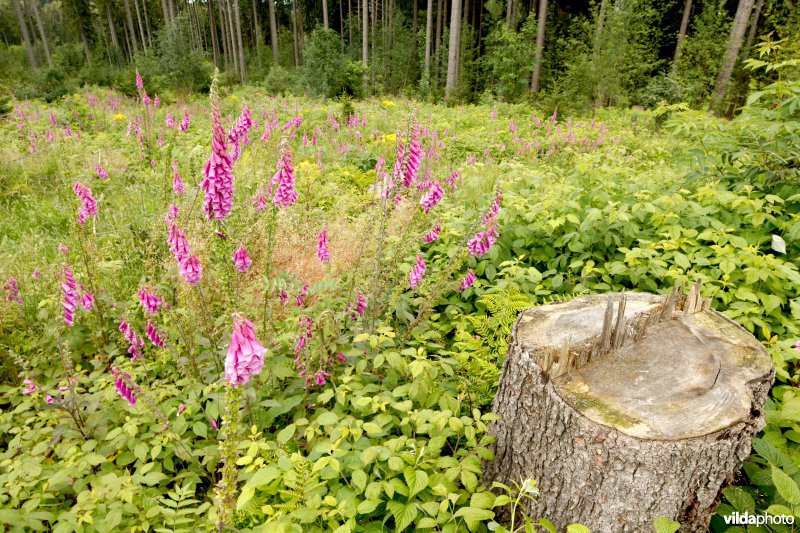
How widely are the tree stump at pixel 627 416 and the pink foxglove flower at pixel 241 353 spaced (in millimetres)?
1020

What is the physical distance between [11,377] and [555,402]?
3587 millimetres

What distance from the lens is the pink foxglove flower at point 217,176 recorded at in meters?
1.93

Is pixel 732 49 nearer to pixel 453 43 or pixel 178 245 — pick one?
pixel 453 43

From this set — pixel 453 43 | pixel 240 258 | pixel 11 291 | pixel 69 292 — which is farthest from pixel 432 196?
pixel 453 43

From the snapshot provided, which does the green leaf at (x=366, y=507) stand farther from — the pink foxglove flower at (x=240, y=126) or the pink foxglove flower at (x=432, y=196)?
the pink foxglove flower at (x=240, y=126)

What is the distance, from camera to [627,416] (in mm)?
1525

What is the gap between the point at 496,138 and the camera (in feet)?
29.7

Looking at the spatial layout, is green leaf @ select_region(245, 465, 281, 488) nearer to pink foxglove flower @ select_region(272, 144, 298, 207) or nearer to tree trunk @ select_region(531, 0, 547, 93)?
pink foxglove flower @ select_region(272, 144, 298, 207)

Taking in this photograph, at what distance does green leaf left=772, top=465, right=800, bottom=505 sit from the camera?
1.31m

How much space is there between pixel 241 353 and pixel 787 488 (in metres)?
1.76

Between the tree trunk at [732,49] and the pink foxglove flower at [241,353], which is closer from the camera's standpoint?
the pink foxglove flower at [241,353]

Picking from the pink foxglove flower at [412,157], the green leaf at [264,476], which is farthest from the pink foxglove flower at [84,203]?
the green leaf at [264,476]

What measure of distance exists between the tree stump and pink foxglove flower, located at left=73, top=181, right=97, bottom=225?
3.02 meters

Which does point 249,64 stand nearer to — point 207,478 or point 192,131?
point 192,131
